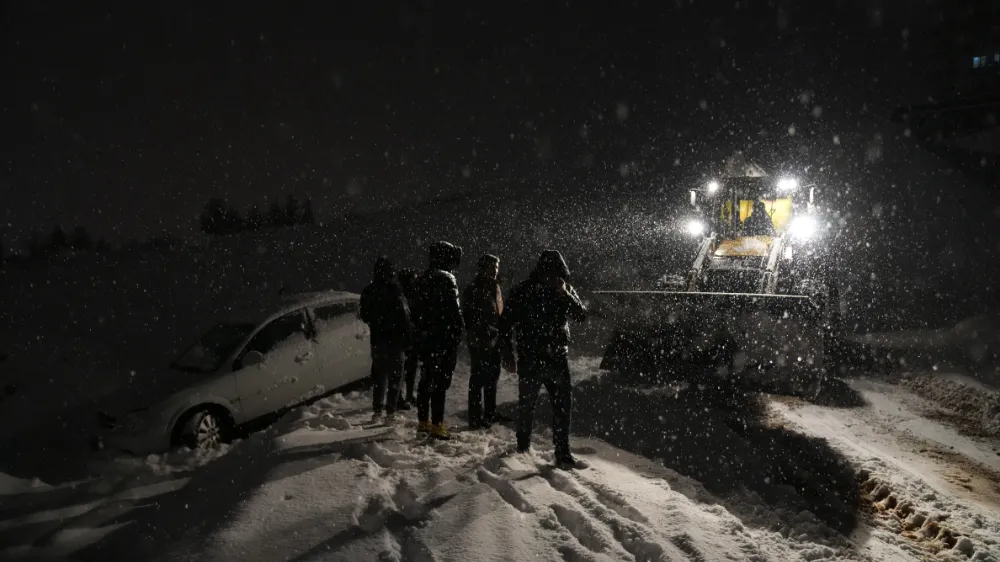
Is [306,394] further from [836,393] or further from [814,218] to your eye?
[814,218]

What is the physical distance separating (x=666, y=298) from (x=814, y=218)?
17.3 ft

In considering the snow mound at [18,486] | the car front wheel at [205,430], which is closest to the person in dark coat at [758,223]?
the car front wheel at [205,430]

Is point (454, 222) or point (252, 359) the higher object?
point (454, 222)

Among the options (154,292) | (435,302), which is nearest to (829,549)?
(435,302)

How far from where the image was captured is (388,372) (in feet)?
18.7

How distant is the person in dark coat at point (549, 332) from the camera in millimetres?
4355

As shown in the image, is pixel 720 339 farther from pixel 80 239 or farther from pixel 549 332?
pixel 80 239

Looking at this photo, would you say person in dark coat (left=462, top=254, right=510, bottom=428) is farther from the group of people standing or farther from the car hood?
the car hood

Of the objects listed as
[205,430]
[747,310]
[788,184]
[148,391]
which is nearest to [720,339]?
[747,310]

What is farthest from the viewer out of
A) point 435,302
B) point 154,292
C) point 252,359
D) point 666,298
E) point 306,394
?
point 154,292

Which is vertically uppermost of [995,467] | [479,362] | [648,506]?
[479,362]

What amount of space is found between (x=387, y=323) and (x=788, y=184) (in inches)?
398

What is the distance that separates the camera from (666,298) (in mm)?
8883

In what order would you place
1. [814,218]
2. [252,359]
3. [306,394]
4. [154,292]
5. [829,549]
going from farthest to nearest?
[154,292], [814,218], [306,394], [252,359], [829,549]
